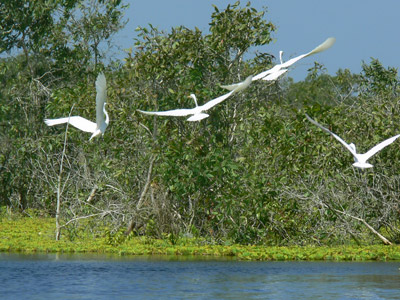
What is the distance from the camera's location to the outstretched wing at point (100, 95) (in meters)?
10.9

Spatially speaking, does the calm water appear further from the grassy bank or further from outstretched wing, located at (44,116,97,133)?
outstretched wing, located at (44,116,97,133)

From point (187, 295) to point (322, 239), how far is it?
6.47m

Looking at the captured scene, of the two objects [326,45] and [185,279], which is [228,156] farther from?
[326,45]

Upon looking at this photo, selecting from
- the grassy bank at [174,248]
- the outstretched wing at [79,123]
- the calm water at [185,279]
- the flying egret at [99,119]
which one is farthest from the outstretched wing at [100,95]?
the grassy bank at [174,248]

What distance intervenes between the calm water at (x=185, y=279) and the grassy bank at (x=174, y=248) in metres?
0.38

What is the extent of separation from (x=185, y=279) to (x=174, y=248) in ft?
11.5

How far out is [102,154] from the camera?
20188 mm

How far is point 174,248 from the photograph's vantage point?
51.7 ft

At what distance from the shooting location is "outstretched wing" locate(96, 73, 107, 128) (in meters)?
10.9

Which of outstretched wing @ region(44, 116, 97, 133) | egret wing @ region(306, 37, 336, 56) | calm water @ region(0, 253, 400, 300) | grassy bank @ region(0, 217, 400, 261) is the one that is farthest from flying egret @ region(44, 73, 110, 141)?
grassy bank @ region(0, 217, 400, 261)

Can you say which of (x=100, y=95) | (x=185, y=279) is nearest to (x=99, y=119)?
(x=100, y=95)

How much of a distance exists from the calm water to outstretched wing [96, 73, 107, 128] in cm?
238

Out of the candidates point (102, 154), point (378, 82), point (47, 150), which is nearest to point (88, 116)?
point (102, 154)

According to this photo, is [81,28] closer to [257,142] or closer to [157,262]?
[257,142]
